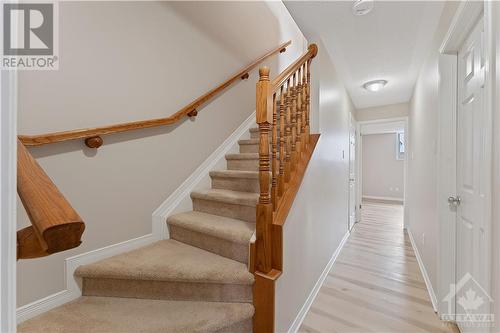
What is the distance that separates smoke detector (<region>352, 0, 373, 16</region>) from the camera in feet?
5.52

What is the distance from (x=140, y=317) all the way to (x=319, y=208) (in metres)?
1.61

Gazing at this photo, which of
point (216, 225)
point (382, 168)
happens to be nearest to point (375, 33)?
point (216, 225)

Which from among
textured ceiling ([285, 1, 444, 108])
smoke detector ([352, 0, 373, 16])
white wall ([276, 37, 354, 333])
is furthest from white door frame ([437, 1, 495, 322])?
white wall ([276, 37, 354, 333])

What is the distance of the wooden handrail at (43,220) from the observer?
1.44 ft

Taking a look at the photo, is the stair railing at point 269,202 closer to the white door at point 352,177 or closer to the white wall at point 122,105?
the white wall at point 122,105

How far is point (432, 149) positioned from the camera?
210 centimetres

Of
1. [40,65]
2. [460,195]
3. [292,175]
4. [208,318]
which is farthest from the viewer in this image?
[292,175]

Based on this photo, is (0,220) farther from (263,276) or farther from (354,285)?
(354,285)

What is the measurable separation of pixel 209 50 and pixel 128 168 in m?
1.43

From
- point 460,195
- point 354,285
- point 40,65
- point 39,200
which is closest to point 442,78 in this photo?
point 460,195

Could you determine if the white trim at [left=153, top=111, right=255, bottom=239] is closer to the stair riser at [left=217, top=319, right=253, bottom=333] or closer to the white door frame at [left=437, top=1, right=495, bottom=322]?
the stair riser at [left=217, top=319, right=253, bottom=333]

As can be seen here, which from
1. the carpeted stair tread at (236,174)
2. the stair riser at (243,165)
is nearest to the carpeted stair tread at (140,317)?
the carpeted stair tread at (236,174)

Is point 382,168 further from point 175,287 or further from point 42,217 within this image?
point 42,217

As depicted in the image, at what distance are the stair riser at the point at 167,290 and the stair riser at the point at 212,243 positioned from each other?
194mm
